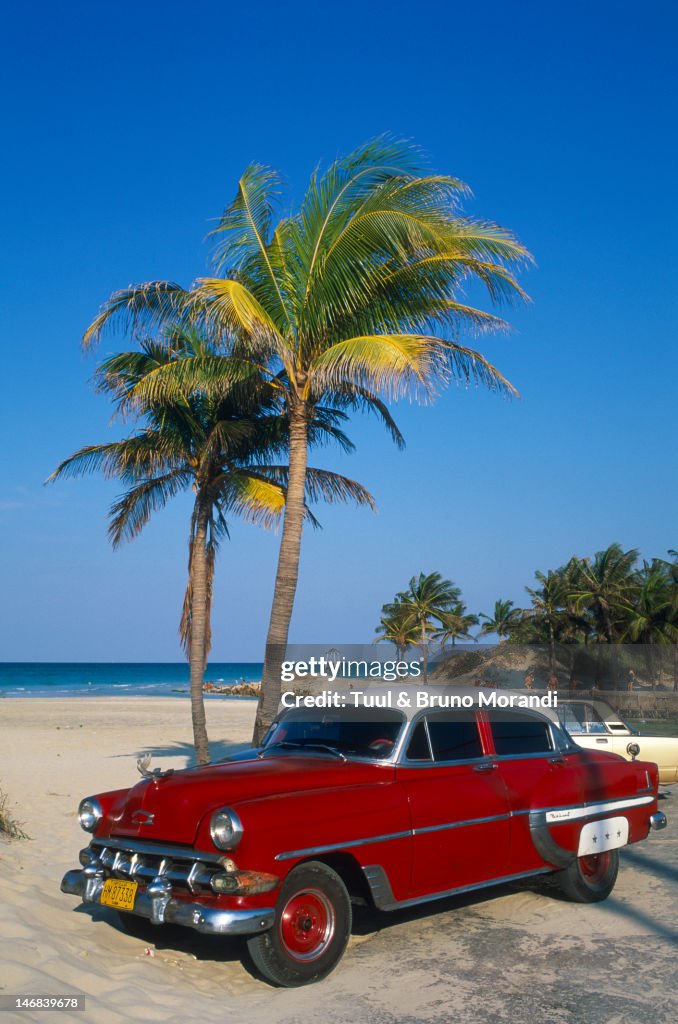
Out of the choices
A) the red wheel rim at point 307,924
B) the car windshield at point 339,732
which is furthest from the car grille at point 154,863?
the car windshield at point 339,732

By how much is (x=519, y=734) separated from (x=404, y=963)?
82.1 inches

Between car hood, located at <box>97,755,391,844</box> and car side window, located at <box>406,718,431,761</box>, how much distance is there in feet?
0.96

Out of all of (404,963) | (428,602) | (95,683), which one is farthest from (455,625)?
(404,963)

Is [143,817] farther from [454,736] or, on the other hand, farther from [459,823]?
[454,736]

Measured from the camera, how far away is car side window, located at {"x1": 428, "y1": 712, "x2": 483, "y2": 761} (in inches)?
254

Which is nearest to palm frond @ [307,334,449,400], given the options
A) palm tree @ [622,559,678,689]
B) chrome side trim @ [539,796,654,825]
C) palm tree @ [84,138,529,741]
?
palm tree @ [84,138,529,741]

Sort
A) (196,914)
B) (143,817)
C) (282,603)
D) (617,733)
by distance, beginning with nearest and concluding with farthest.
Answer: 1. (196,914)
2. (143,817)
3. (617,733)
4. (282,603)

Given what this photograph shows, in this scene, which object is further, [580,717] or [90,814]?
[580,717]

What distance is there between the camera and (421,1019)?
15.4 ft

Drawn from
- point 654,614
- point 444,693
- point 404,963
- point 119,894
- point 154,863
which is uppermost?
point 654,614

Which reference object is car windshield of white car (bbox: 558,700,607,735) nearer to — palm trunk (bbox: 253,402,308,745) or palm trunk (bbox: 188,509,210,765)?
palm trunk (bbox: 253,402,308,745)

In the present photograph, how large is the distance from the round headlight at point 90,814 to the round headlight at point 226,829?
4.05 feet

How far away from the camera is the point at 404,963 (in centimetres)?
565

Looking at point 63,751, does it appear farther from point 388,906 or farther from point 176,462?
point 388,906
